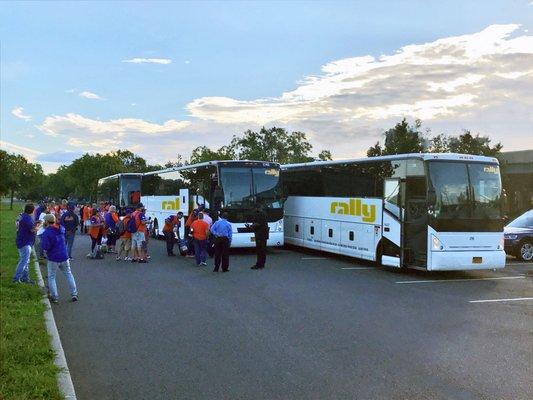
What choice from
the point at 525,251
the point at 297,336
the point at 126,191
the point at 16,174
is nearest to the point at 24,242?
the point at 297,336

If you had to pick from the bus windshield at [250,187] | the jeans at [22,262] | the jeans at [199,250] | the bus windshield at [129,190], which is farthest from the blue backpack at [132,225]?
the bus windshield at [129,190]

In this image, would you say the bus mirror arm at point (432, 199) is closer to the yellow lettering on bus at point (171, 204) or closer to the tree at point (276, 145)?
the yellow lettering on bus at point (171, 204)

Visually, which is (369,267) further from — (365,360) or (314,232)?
(365,360)

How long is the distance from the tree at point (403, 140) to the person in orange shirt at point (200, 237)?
3353 cm

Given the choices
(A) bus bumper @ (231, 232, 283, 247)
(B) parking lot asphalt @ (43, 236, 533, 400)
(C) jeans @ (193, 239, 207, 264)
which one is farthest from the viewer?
(A) bus bumper @ (231, 232, 283, 247)

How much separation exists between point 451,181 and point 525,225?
24.5ft

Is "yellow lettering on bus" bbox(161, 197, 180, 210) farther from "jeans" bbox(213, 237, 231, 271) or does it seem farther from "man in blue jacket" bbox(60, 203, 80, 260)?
"jeans" bbox(213, 237, 231, 271)

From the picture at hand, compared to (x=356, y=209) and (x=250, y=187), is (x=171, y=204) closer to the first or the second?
(x=250, y=187)

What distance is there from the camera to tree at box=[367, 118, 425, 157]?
48.2m

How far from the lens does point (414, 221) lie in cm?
1502

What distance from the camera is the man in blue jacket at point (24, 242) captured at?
489 inches

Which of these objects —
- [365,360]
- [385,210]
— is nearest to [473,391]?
[365,360]

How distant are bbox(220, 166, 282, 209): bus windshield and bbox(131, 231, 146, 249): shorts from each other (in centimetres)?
339

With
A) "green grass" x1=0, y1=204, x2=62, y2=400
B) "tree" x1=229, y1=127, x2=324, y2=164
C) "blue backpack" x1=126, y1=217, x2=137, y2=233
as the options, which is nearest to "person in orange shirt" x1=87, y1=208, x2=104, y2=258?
"blue backpack" x1=126, y1=217, x2=137, y2=233
